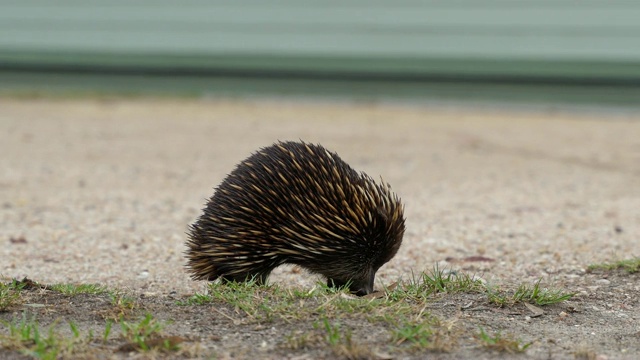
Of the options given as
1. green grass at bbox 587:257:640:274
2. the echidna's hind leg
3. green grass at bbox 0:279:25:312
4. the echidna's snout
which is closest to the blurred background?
green grass at bbox 587:257:640:274

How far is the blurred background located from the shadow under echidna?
430 inches

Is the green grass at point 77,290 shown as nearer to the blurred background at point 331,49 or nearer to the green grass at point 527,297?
the green grass at point 527,297

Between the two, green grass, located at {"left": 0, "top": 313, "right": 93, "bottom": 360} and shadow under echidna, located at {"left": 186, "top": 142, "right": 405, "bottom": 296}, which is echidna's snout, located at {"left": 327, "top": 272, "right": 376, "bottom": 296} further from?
green grass, located at {"left": 0, "top": 313, "right": 93, "bottom": 360}

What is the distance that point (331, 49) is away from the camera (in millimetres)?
16234

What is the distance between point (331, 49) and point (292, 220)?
11.5 meters

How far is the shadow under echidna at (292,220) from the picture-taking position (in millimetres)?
5016

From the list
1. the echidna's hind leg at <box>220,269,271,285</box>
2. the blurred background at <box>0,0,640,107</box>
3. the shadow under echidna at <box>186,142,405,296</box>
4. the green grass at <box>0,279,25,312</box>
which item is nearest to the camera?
the green grass at <box>0,279,25,312</box>

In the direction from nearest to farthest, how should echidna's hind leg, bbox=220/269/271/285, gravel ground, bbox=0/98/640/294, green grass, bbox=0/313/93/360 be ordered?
1. green grass, bbox=0/313/93/360
2. echidna's hind leg, bbox=220/269/271/285
3. gravel ground, bbox=0/98/640/294

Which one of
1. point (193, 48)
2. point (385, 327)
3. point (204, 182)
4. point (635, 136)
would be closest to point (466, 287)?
point (385, 327)

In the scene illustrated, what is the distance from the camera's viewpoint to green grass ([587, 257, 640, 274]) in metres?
5.45

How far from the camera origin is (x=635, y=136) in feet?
41.5

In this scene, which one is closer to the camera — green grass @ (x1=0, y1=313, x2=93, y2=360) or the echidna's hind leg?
green grass @ (x1=0, y1=313, x2=93, y2=360)

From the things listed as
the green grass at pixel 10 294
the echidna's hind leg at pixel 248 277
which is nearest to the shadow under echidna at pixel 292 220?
the echidna's hind leg at pixel 248 277

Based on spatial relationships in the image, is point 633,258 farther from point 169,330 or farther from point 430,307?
point 169,330
